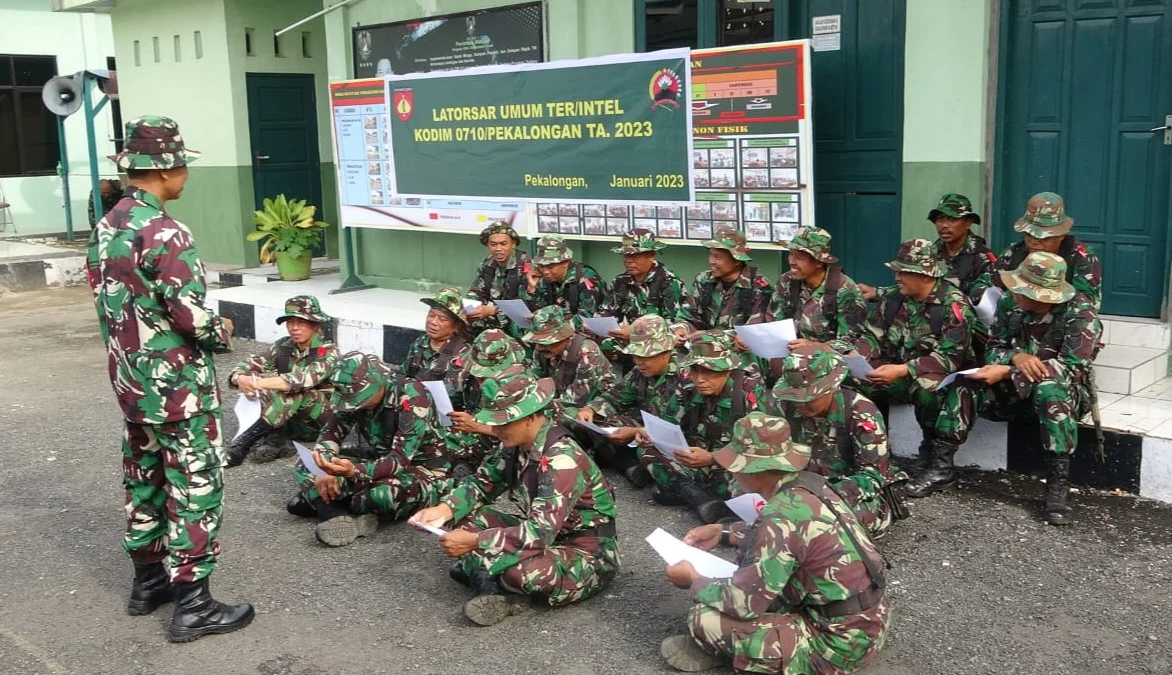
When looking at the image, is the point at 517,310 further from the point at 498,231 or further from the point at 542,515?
Result: the point at 542,515

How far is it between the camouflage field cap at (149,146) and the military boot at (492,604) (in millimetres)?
1937

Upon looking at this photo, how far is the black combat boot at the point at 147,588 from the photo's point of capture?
4.50 metres

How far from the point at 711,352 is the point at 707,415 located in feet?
1.36

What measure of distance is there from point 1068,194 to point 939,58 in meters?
1.09

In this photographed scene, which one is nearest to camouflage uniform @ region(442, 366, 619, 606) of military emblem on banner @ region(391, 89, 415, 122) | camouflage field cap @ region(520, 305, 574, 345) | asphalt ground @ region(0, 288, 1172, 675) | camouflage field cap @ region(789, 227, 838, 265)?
asphalt ground @ region(0, 288, 1172, 675)

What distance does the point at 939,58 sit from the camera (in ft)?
22.0

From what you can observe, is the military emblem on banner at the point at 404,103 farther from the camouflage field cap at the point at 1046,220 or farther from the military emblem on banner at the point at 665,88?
the camouflage field cap at the point at 1046,220

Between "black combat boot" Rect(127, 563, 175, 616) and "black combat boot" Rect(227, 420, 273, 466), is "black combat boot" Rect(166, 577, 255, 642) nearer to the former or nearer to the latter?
"black combat boot" Rect(127, 563, 175, 616)

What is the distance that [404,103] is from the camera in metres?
9.59

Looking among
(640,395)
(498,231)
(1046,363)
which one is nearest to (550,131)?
(498,231)

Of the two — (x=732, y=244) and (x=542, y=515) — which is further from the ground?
(x=732, y=244)

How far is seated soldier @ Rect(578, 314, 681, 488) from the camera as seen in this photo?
18.6 feet

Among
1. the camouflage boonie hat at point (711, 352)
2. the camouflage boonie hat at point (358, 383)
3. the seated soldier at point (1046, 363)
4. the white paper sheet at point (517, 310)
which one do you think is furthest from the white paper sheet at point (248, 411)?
the seated soldier at point (1046, 363)

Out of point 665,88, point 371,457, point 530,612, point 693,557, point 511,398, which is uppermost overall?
point 665,88
